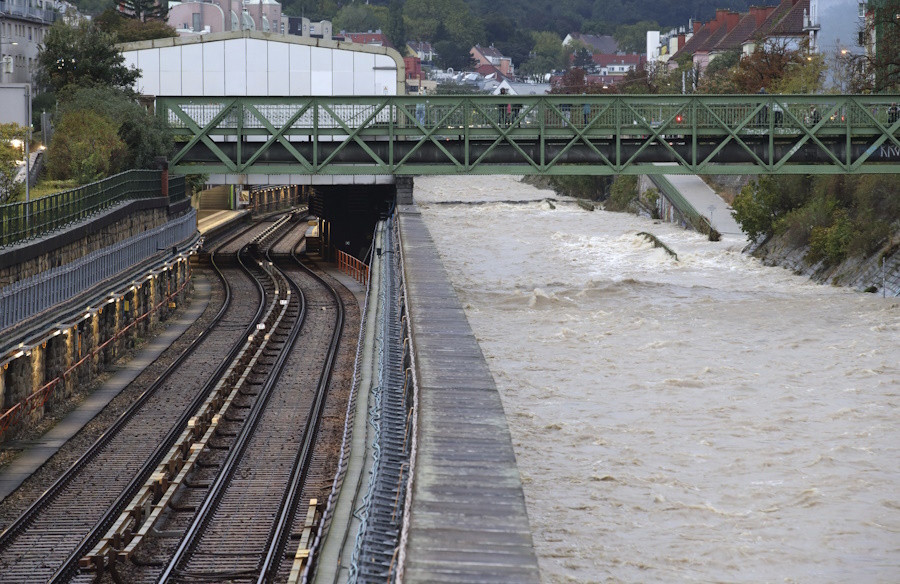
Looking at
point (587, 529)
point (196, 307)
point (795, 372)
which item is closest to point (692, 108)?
point (795, 372)

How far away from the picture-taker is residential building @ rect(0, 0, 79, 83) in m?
59.0

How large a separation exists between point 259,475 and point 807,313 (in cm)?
1861

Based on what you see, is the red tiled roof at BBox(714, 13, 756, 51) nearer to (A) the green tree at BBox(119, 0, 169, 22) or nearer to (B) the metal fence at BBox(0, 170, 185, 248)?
(A) the green tree at BBox(119, 0, 169, 22)

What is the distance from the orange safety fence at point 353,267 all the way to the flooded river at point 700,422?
5.57 metres

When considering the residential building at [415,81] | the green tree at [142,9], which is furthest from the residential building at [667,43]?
the green tree at [142,9]

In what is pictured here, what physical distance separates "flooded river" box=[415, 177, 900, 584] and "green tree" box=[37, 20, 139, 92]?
52.4ft

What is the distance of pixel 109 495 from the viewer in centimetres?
2147

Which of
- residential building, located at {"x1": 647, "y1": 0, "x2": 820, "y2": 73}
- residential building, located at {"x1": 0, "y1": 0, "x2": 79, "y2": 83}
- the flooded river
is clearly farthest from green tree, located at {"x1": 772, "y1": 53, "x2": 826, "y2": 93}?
residential building, located at {"x1": 0, "y1": 0, "x2": 79, "y2": 83}

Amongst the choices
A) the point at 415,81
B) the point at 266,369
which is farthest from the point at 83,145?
the point at 415,81

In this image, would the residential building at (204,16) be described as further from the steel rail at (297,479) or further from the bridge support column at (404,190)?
the steel rail at (297,479)

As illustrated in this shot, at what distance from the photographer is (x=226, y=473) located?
22.4 m

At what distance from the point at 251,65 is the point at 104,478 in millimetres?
34420

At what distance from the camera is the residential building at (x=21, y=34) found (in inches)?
2322

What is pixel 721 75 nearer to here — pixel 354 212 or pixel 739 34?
pixel 739 34
